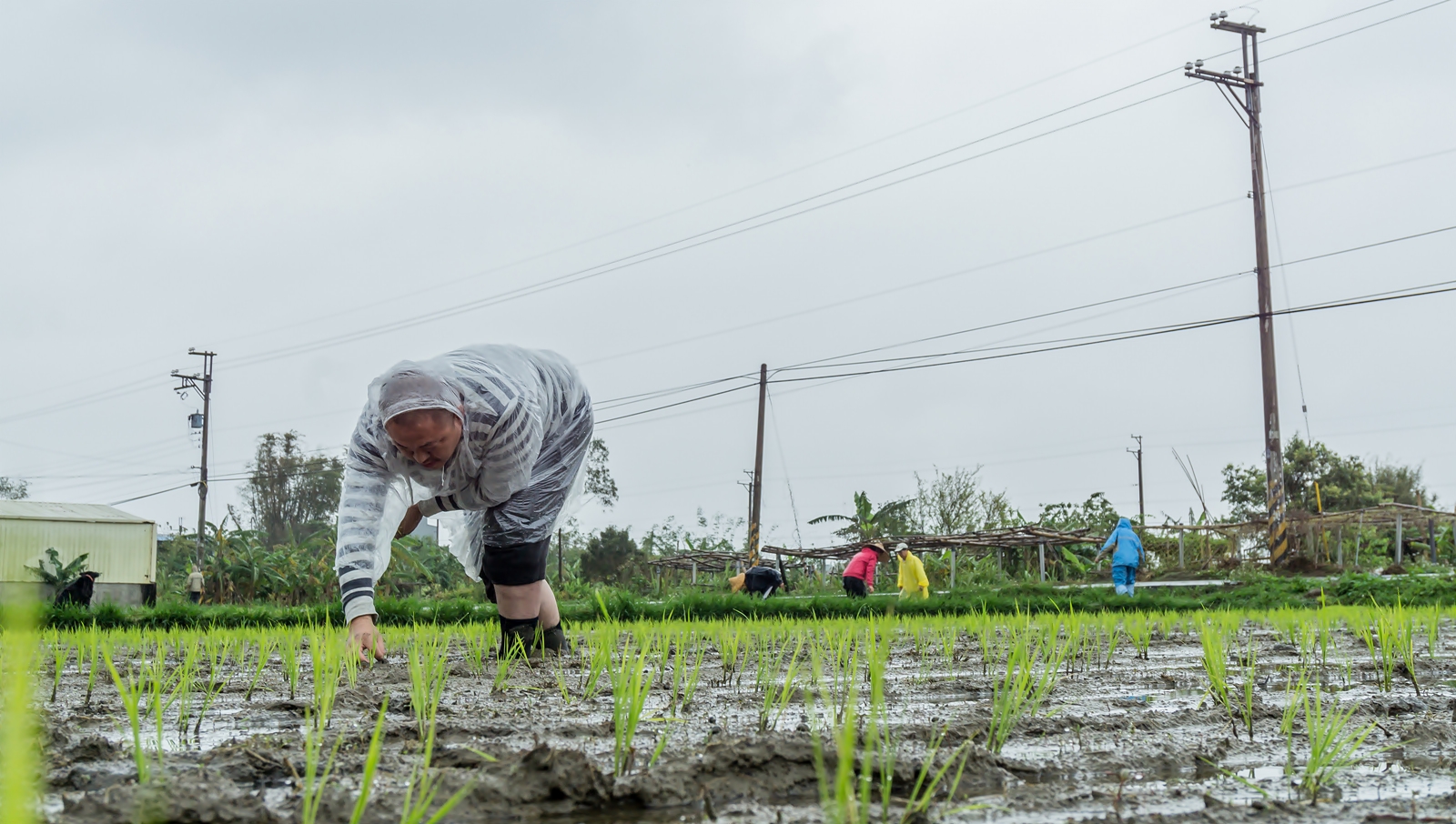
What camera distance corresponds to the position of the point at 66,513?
23672 mm

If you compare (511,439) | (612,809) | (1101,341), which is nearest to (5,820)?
(612,809)

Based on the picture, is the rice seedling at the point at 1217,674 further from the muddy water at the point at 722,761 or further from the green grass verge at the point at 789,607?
the green grass verge at the point at 789,607

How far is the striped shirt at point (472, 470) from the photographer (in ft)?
9.52

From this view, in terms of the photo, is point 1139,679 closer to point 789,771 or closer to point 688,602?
point 789,771

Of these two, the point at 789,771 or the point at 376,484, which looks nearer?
the point at 789,771

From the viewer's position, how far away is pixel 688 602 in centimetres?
998

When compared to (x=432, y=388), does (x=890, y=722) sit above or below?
below

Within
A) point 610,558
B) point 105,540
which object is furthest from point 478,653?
point 610,558

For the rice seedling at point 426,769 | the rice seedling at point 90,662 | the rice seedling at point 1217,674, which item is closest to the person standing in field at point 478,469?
the rice seedling at point 426,769

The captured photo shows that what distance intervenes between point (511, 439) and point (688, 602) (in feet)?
23.7

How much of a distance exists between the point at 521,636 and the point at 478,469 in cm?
64

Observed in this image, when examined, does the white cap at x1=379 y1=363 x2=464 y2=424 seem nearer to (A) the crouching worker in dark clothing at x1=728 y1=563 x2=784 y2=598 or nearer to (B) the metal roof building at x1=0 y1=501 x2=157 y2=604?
(A) the crouching worker in dark clothing at x1=728 y1=563 x2=784 y2=598

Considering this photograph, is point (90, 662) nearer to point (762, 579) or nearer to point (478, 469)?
point (478, 469)

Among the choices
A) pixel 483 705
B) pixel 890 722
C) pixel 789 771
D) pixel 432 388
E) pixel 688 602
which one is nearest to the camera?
pixel 789 771
